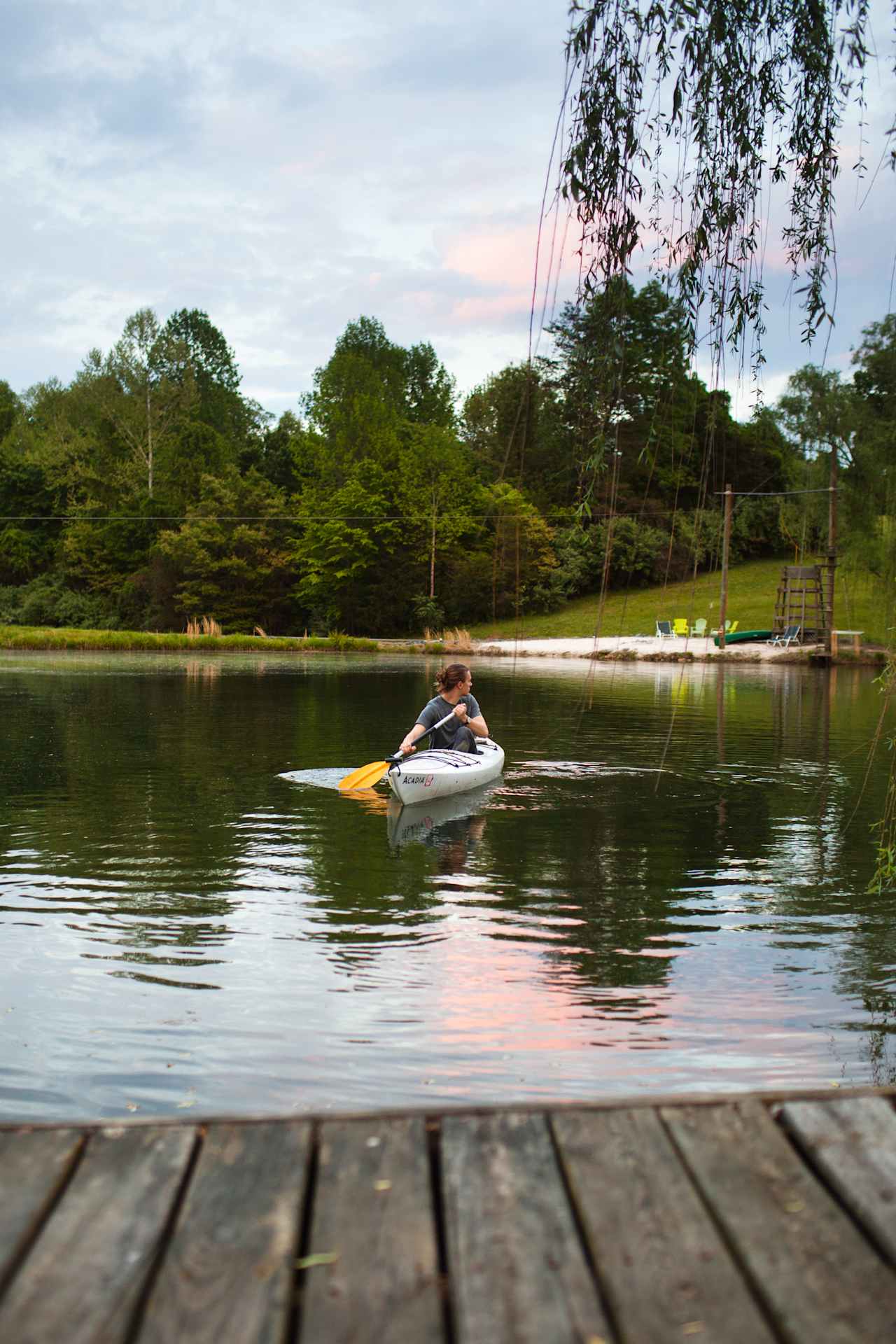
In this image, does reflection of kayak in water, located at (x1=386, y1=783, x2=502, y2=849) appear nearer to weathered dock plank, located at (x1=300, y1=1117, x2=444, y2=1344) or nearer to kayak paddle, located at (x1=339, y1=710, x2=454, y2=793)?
kayak paddle, located at (x1=339, y1=710, x2=454, y2=793)

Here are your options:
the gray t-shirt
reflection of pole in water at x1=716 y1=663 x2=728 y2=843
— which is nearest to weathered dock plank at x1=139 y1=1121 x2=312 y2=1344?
reflection of pole in water at x1=716 y1=663 x2=728 y2=843

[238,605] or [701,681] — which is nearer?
[701,681]

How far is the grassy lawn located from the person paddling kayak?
95.9ft

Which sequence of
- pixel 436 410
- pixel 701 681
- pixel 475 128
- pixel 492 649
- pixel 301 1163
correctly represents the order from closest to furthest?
1. pixel 301 1163
2. pixel 475 128
3. pixel 701 681
4. pixel 492 649
5. pixel 436 410

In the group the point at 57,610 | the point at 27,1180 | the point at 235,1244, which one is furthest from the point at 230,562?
the point at 235,1244

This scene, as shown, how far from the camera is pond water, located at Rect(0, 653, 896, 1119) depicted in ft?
14.8

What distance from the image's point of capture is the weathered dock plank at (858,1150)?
218 cm

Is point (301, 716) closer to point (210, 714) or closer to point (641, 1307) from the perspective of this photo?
point (210, 714)

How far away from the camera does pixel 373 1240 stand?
6.82 feet

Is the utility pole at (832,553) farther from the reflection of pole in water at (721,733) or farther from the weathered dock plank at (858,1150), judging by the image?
the weathered dock plank at (858,1150)

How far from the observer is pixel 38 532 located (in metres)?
62.1

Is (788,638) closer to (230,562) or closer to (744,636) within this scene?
(744,636)

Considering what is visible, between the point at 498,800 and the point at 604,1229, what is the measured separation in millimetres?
9461

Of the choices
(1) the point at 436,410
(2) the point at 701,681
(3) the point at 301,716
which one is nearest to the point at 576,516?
(3) the point at 301,716
